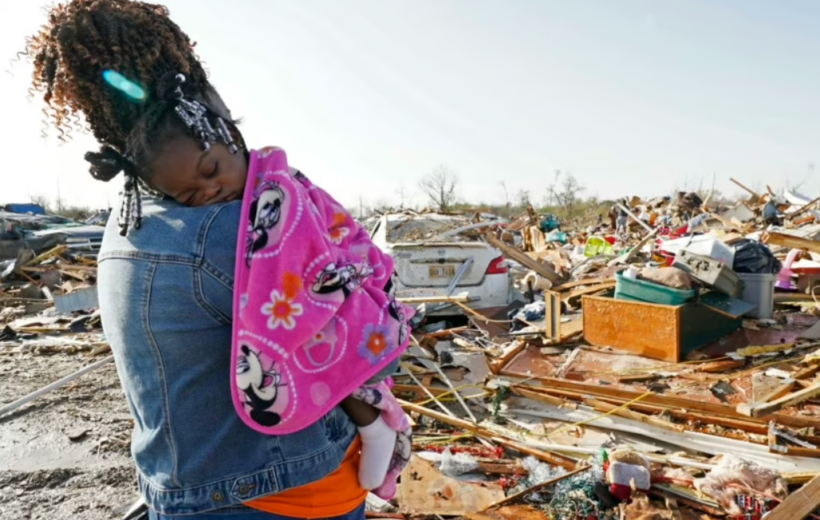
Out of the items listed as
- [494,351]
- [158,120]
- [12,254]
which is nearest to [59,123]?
[158,120]

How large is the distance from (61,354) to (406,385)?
17.8 feet

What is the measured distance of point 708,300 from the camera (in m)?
5.40

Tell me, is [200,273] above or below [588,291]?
above

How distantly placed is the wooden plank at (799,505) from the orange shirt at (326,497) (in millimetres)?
2509

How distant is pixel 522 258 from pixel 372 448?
6.72 metres

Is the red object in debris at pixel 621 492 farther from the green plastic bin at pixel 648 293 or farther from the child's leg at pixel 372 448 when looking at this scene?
the green plastic bin at pixel 648 293

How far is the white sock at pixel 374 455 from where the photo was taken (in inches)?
53.2

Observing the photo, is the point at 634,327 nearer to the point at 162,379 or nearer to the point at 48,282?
the point at 162,379

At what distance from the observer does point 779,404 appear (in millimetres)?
3666

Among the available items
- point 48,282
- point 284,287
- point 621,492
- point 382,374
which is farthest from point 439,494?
point 48,282

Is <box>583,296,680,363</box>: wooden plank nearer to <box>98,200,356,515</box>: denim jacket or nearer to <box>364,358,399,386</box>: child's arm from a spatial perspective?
<box>364,358,399,386</box>: child's arm

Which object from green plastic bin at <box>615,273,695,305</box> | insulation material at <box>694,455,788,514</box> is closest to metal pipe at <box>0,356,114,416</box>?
insulation material at <box>694,455,788,514</box>

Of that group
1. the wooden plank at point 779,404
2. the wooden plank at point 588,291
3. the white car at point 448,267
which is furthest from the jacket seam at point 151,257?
the wooden plank at point 588,291

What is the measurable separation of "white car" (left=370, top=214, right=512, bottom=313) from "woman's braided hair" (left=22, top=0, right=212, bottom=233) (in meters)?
5.64
